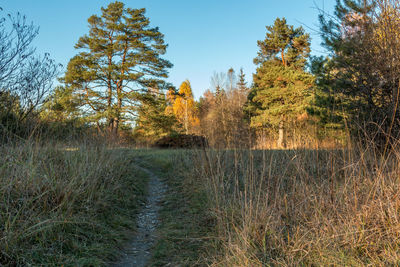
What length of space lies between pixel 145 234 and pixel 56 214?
1.26 m

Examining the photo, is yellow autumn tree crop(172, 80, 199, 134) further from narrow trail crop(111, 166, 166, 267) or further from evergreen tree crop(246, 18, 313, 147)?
narrow trail crop(111, 166, 166, 267)

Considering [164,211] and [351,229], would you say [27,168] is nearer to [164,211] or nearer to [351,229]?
[164,211]

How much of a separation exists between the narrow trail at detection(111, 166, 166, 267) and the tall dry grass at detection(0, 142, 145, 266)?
0.16 meters

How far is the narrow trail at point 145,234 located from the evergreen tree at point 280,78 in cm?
1225

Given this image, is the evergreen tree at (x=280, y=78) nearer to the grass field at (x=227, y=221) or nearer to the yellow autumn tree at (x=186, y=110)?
the yellow autumn tree at (x=186, y=110)

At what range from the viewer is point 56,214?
104 inches

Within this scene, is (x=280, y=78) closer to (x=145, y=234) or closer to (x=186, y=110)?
(x=186, y=110)

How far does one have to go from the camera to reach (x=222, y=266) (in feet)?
6.82

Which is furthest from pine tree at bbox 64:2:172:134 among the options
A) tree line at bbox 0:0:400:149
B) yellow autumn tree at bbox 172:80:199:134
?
yellow autumn tree at bbox 172:80:199:134

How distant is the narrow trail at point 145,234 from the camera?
2.71 m

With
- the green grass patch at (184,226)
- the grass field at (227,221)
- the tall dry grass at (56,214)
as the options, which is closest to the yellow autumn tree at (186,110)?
the green grass patch at (184,226)

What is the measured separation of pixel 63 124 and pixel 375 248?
215 inches

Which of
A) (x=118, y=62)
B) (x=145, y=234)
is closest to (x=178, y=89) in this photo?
(x=118, y=62)

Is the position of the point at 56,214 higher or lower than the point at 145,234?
higher
